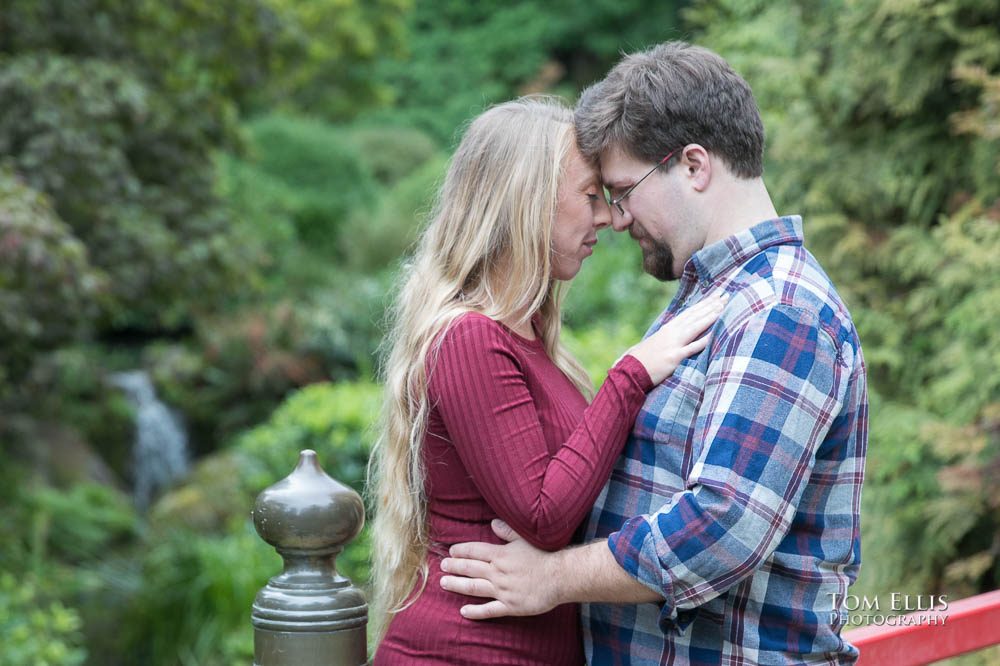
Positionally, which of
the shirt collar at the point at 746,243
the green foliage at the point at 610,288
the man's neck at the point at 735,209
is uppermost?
the man's neck at the point at 735,209

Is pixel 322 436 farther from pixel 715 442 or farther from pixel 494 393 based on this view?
pixel 715 442

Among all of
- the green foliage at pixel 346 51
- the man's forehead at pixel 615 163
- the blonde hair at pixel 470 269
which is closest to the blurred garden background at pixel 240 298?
the blonde hair at pixel 470 269

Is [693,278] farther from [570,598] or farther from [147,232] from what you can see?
[147,232]

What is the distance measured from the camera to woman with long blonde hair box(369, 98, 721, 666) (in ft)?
6.37

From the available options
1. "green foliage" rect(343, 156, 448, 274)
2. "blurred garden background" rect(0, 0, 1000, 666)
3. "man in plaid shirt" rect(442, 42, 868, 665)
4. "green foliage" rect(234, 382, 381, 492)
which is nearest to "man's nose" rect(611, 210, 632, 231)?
"man in plaid shirt" rect(442, 42, 868, 665)

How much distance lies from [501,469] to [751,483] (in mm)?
445

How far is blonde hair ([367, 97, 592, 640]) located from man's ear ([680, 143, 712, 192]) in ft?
0.84

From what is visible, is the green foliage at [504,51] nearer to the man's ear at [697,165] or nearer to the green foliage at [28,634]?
the green foliage at [28,634]

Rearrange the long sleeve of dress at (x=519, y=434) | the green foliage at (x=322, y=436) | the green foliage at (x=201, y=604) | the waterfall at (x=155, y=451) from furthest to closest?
the waterfall at (x=155, y=451) → the green foliage at (x=322, y=436) → the green foliage at (x=201, y=604) → the long sleeve of dress at (x=519, y=434)

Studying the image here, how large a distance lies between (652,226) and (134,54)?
6069 mm

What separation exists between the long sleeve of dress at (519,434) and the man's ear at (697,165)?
361 mm

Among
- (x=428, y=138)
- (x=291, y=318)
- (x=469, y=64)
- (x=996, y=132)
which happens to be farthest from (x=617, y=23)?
(x=996, y=132)

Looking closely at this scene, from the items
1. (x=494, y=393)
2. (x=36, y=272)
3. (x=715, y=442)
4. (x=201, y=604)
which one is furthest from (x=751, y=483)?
(x=201, y=604)

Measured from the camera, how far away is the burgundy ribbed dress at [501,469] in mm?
1919
